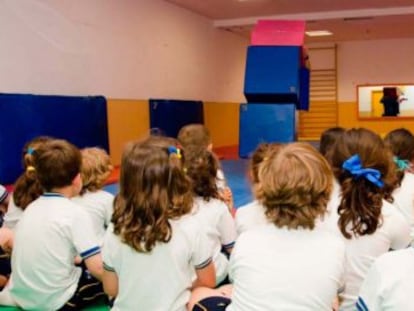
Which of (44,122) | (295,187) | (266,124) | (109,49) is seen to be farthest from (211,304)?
(109,49)

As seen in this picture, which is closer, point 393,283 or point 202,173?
point 393,283

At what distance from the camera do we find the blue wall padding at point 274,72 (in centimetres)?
621

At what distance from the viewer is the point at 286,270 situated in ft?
4.69

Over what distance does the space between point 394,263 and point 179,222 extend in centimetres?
77

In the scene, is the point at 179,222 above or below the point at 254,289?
above

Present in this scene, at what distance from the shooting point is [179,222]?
5.74 feet

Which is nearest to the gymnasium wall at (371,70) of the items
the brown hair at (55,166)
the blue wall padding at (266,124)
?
the blue wall padding at (266,124)

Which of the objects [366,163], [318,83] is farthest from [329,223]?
[318,83]

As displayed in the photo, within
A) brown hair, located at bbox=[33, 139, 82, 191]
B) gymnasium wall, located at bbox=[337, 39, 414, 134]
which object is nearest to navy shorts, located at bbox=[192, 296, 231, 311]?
brown hair, located at bbox=[33, 139, 82, 191]

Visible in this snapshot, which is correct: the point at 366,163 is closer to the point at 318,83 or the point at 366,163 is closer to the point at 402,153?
the point at 402,153

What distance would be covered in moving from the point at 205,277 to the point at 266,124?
15.6 feet

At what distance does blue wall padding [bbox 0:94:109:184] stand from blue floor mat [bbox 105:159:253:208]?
37.0 inches

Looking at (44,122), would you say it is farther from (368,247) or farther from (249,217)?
(368,247)

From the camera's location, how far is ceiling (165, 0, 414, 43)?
880cm
